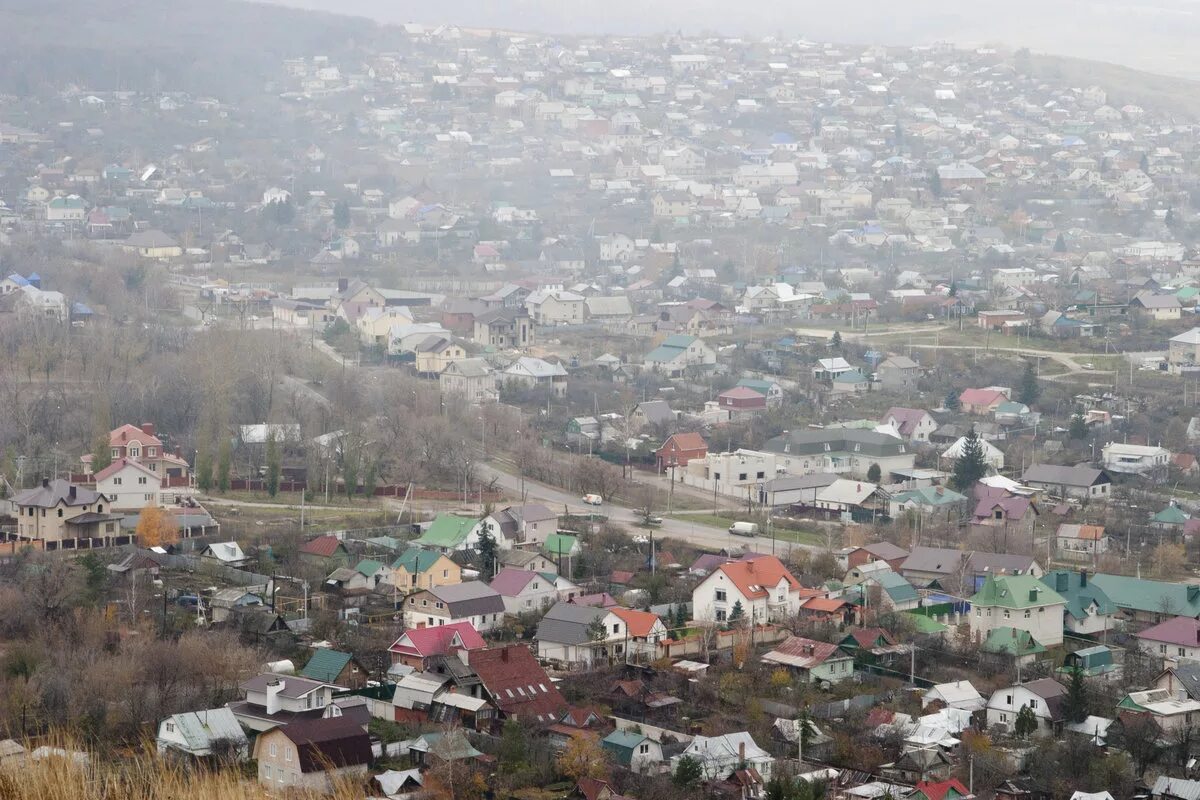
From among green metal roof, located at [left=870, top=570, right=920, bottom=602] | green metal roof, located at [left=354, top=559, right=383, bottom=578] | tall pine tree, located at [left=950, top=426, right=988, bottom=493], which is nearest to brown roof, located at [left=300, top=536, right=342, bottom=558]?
green metal roof, located at [left=354, top=559, right=383, bottom=578]

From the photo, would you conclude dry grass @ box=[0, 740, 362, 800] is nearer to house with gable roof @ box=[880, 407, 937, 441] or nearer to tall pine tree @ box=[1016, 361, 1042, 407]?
house with gable roof @ box=[880, 407, 937, 441]

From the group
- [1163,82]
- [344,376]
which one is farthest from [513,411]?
[1163,82]

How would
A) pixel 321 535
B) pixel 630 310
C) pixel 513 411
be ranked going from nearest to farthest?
pixel 321 535
pixel 513 411
pixel 630 310

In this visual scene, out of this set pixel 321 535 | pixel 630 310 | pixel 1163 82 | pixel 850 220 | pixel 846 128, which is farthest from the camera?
pixel 1163 82

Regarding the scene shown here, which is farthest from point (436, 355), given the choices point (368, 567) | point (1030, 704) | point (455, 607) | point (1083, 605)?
point (1030, 704)

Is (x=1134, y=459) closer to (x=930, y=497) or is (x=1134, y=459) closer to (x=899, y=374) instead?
(x=930, y=497)

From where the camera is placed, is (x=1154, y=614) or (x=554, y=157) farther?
(x=554, y=157)

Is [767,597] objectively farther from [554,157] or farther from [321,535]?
[554,157]
